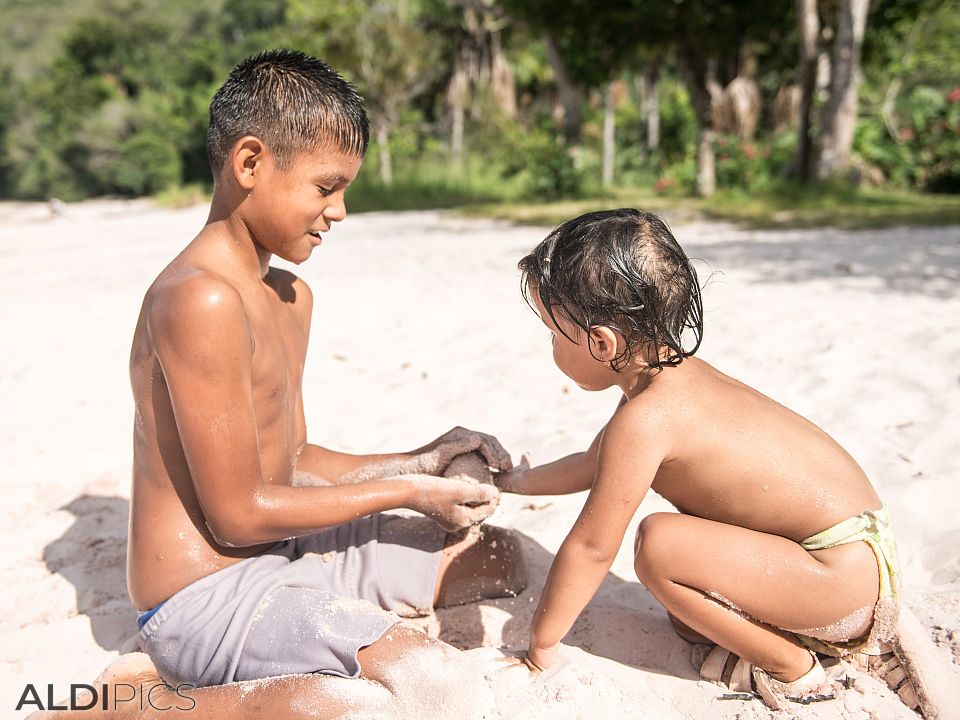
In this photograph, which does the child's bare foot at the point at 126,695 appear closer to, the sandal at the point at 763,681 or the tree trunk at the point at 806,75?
the sandal at the point at 763,681

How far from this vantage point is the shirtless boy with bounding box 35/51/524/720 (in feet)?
5.37

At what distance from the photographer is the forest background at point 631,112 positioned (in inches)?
450

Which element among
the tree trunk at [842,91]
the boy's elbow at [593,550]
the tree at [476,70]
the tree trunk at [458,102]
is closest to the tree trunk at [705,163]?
the tree trunk at [842,91]

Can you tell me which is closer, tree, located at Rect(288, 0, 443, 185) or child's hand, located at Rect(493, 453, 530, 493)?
child's hand, located at Rect(493, 453, 530, 493)

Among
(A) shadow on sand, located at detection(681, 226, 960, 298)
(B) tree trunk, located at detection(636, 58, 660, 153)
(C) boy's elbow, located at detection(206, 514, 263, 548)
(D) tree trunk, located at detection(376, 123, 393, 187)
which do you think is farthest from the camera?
(D) tree trunk, located at detection(376, 123, 393, 187)

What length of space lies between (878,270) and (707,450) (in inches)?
193

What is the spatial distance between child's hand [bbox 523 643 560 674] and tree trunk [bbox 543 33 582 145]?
13406 mm

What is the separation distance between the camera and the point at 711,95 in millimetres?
12883

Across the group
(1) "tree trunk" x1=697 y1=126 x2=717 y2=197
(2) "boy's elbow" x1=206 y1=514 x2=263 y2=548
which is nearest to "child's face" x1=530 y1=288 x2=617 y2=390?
(2) "boy's elbow" x1=206 y1=514 x2=263 y2=548

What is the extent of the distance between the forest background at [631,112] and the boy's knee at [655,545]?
27.1ft

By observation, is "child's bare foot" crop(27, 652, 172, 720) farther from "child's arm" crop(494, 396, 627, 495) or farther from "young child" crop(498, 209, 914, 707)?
"child's arm" crop(494, 396, 627, 495)

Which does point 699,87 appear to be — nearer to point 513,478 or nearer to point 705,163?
point 705,163

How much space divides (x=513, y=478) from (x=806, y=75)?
11.0 m

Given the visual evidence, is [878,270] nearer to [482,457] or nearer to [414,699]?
[482,457]
